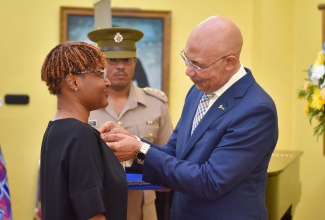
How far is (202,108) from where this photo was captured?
7.79 feet

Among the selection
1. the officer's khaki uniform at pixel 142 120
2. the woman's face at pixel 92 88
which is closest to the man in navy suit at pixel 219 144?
the woman's face at pixel 92 88

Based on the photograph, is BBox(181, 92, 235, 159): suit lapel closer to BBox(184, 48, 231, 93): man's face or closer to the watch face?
BBox(184, 48, 231, 93): man's face

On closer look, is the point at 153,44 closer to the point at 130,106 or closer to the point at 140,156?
the point at 130,106

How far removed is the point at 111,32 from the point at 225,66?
3.68 feet

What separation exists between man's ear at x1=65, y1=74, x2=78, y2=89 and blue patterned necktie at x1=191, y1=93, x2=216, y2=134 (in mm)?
631

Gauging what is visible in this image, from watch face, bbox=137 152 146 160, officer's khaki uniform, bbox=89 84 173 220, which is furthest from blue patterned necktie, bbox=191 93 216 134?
officer's khaki uniform, bbox=89 84 173 220

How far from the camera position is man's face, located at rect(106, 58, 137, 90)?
307 centimetres

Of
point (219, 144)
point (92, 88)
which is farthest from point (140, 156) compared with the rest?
point (92, 88)

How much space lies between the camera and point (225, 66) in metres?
2.25

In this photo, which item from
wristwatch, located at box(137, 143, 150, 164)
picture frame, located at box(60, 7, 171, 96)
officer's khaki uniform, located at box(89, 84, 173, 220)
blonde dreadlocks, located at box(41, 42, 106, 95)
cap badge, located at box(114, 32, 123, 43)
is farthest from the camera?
picture frame, located at box(60, 7, 171, 96)

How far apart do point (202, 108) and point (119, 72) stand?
828mm

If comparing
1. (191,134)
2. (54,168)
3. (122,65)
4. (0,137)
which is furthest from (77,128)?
(0,137)

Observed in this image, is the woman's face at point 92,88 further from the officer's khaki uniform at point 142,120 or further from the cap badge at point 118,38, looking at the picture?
the cap badge at point 118,38

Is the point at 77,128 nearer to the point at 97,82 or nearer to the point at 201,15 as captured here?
the point at 97,82
